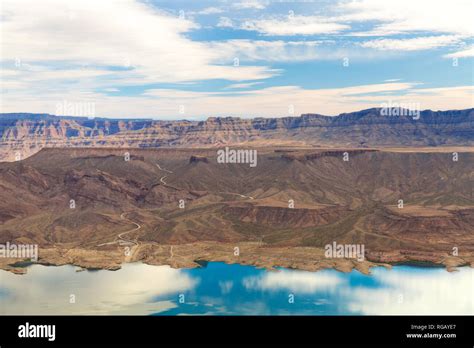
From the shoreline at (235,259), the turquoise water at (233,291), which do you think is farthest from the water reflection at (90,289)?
the shoreline at (235,259)

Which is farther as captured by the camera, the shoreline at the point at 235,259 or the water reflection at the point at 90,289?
the shoreline at the point at 235,259

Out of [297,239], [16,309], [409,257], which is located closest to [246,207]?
[297,239]

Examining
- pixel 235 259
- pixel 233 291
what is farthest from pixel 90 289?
pixel 235 259

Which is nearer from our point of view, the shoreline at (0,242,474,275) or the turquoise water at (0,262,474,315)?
the turquoise water at (0,262,474,315)

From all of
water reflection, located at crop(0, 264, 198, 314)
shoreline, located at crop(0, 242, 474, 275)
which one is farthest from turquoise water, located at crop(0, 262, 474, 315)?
shoreline, located at crop(0, 242, 474, 275)

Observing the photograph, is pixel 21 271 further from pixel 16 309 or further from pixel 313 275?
pixel 313 275

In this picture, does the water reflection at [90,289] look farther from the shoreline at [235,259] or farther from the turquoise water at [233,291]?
the shoreline at [235,259]

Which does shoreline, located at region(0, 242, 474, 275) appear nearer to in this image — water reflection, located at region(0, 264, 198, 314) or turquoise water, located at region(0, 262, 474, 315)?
turquoise water, located at region(0, 262, 474, 315)

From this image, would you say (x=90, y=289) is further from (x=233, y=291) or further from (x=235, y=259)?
(x=235, y=259)

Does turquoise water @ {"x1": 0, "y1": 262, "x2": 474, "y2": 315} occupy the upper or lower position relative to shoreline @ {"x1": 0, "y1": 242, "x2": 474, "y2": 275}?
lower
